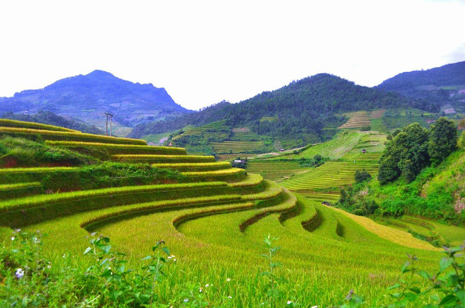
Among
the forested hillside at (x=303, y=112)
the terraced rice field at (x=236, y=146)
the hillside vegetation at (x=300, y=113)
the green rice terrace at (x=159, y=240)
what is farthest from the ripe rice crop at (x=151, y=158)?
the forested hillside at (x=303, y=112)

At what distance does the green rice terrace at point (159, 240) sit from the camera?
88.3 inches

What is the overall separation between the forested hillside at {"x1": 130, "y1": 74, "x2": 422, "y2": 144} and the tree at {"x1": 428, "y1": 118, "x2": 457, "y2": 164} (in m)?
64.8

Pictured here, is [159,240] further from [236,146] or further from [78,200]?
[236,146]

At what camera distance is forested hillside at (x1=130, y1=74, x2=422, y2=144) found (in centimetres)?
11006

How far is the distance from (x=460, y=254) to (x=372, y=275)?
159 inches

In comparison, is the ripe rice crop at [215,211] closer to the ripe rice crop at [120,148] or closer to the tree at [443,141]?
the ripe rice crop at [120,148]

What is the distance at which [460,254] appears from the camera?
121 centimetres

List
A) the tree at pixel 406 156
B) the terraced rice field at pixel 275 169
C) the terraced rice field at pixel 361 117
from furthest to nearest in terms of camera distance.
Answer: the terraced rice field at pixel 361 117 → the terraced rice field at pixel 275 169 → the tree at pixel 406 156

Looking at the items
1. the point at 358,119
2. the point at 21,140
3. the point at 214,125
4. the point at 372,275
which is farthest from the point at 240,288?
the point at 358,119

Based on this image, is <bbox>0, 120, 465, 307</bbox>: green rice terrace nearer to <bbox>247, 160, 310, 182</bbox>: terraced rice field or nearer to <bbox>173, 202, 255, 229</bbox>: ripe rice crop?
<bbox>173, 202, 255, 229</bbox>: ripe rice crop

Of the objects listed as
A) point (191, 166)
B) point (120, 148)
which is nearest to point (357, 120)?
point (191, 166)

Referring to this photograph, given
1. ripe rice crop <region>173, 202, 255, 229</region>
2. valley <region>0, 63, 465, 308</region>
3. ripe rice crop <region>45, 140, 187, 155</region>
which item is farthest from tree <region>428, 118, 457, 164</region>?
ripe rice crop <region>45, 140, 187, 155</region>

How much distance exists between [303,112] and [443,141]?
104431 millimetres

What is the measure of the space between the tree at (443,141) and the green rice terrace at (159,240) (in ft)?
42.7
